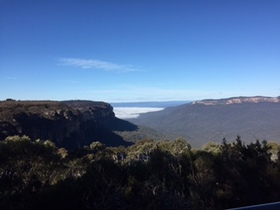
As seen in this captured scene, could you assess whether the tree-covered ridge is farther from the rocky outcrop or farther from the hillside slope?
the rocky outcrop

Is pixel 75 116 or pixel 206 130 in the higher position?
pixel 75 116

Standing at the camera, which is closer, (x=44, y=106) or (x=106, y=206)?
(x=106, y=206)

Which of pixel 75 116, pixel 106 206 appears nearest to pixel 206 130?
pixel 75 116

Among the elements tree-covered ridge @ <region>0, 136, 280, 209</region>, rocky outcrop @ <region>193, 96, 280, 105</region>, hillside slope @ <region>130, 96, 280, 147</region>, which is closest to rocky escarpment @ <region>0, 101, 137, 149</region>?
tree-covered ridge @ <region>0, 136, 280, 209</region>

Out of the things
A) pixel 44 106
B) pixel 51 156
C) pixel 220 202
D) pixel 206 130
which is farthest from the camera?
pixel 206 130

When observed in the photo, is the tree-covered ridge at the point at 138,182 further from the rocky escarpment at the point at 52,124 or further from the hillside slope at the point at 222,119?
the hillside slope at the point at 222,119

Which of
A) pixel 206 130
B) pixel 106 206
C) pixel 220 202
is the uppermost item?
pixel 106 206

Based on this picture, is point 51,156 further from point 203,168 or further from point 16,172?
point 203,168

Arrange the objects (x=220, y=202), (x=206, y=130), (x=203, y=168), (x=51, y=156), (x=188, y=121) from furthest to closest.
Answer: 1. (x=188, y=121)
2. (x=206, y=130)
3. (x=51, y=156)
4. (x=203, y=168)
5. (x=220, y=202)

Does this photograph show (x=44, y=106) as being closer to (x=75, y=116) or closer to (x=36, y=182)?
(x=75, y=116)
